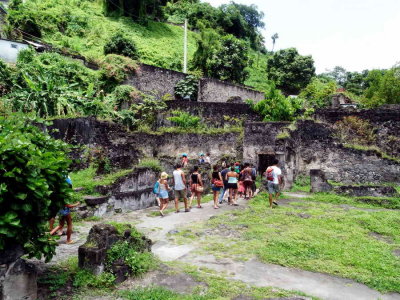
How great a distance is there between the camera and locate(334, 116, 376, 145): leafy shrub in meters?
18.2

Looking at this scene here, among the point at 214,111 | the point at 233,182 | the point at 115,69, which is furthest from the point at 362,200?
the point at 115,69

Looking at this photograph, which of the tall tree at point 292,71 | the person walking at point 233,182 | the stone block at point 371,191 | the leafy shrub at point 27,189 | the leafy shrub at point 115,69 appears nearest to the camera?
the leafy shrub at point 27,189

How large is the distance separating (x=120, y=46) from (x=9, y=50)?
743cm

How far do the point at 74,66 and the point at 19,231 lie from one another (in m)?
15.2

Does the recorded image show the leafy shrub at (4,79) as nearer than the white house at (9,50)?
Yes

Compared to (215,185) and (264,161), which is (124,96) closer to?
(264,161)

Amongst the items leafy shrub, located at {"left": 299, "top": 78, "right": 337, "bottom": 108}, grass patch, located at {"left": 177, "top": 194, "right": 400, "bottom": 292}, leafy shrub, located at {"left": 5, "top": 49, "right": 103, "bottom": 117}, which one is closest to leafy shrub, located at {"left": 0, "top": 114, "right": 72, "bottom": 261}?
grass patch, located at {"left": 177, "top": 194, "right": 400, "bottom": 292}

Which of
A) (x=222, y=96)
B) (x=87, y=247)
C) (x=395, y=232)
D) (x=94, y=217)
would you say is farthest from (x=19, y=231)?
(x=222, y=96)

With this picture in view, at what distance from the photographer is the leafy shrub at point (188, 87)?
79.8ft

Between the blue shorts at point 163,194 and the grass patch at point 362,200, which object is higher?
the blue shorts at point 163,194

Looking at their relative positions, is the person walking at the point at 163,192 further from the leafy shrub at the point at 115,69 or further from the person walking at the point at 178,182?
the leafy shrub at the point at 115,69

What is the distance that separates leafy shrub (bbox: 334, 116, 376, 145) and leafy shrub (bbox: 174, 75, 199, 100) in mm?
10835

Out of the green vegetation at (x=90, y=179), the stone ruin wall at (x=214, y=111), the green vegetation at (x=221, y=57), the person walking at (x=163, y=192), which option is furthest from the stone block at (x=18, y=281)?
the green vegetation at (x=221, y=57)

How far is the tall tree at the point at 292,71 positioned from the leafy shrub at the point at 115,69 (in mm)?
23015
